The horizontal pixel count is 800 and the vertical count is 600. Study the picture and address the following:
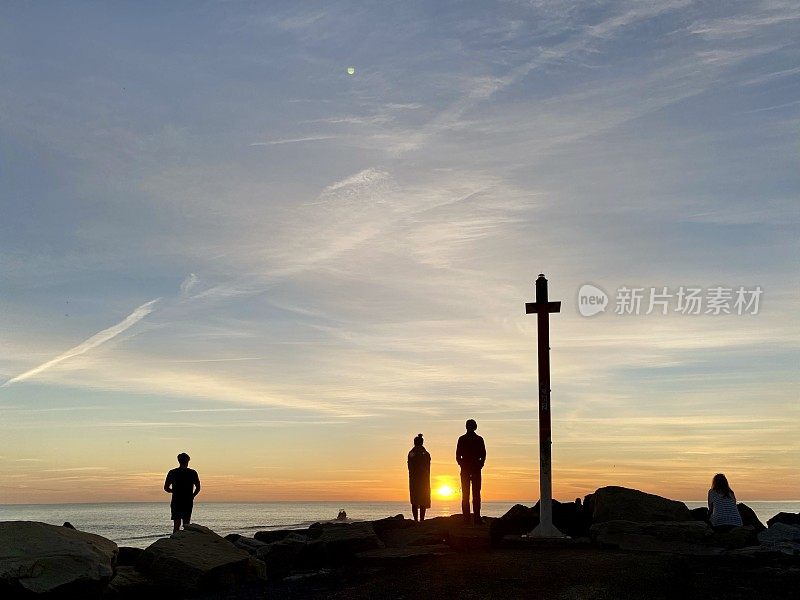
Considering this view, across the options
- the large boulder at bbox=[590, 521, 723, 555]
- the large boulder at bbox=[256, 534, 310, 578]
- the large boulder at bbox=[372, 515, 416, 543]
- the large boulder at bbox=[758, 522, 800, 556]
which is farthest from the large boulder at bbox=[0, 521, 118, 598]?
the large boulder at bbox=[758, 522, 800, 556]

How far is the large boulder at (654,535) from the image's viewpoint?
15.6 m

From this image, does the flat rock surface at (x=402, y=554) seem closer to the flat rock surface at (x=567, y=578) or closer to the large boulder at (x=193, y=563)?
the flat rock surface at (x=567, y=578)

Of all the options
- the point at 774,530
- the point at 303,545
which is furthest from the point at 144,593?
the point at 774,530

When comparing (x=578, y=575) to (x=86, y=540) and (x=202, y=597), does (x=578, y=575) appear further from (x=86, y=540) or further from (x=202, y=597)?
(x=86, y=540)

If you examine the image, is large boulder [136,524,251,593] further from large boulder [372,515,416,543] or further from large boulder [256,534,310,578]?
large boulder [372,515,416,543]

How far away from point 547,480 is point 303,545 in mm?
5219

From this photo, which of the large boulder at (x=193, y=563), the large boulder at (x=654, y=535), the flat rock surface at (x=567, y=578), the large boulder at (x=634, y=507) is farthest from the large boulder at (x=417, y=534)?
the large boulder at (x=193, y=563)

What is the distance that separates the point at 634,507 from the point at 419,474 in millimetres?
5866

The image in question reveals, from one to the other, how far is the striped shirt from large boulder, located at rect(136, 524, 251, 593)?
946 cm

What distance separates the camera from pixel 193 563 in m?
14.2

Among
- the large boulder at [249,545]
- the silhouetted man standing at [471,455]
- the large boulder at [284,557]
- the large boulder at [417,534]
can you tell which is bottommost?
the large boulder at [249,545]

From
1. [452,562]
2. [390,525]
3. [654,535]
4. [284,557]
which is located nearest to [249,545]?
[284,557]

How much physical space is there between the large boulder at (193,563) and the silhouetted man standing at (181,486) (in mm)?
2922

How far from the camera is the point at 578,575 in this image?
12117 millimetres
